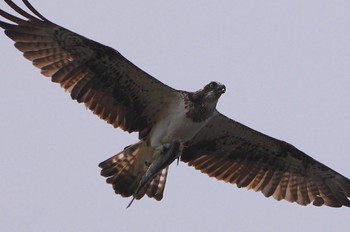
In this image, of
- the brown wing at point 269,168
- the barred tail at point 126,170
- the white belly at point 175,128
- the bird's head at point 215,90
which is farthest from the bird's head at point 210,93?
the barred tail at point 126,170

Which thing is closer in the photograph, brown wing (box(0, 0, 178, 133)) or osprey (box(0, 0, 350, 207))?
brown wing (box(0, 0, 178, 133))

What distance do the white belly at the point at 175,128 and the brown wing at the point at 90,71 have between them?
0.22 metres

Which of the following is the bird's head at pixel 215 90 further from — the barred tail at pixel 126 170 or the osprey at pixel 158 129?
the barred tail at pixel 126 170

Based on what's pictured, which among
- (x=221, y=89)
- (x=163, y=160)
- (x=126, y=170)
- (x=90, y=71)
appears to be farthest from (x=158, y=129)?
(x=90, y=71)

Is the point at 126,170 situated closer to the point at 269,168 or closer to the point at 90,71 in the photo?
the point at 90,71

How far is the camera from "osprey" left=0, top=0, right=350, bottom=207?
1526 cm

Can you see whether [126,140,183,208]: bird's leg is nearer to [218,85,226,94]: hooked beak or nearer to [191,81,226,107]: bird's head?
[191,81,226,107]: bird's head

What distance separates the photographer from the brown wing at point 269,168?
54.1 ft

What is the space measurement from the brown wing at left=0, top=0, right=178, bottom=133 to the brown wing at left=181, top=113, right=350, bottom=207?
1.23 meters

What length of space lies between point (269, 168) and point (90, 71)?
3.43 m

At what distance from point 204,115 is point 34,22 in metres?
2.81

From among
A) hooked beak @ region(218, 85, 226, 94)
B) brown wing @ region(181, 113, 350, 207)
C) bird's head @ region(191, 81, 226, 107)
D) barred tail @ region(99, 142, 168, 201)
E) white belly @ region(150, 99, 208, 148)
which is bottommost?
barred tail @ region(99, 142, 168, 201)

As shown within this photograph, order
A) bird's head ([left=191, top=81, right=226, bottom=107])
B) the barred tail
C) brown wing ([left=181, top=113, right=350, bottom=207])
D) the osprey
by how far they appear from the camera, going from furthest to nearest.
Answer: brown wing ([left=181, top=113, right=350, bottom=207]), the barred tail, bird's head ([left=191, top=81, right=226, bottom=107]), the osprey

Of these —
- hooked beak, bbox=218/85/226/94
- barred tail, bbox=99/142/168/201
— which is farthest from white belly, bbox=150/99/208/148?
hooked beak, bbox=218/85/226/94
